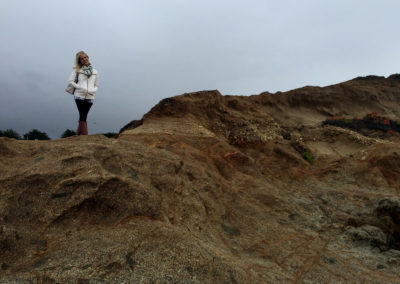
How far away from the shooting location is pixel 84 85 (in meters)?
6.39

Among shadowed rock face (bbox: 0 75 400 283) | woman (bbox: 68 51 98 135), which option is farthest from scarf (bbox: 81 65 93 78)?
shadowed rock face (bbox: 0 75 400 283)

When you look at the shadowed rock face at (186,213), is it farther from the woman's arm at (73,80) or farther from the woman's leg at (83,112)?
the woman's arm at (73,80)

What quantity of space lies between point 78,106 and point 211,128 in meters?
5.85

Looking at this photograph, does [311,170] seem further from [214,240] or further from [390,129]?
[390,129]

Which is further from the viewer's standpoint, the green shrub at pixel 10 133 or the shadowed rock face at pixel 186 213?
the green shrub at pixel 10 133

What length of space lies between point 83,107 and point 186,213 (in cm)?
378

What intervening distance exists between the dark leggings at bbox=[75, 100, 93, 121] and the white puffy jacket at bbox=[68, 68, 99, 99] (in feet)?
0.47

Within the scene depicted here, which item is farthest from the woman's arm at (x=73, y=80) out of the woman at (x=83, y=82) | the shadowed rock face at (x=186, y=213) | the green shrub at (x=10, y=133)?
the green shrub at (x=10, y=133)

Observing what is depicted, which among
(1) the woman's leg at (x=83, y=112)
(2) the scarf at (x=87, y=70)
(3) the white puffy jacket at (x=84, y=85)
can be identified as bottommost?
(1) the woman's leg at (x=83, y=112)

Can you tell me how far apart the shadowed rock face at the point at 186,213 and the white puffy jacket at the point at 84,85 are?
3.56 ft

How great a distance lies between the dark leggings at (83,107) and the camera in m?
6.44

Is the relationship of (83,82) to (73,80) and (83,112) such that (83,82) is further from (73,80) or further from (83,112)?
(83,112)

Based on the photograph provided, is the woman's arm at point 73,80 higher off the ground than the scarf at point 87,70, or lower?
lower

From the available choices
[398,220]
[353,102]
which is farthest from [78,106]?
[353,102]
